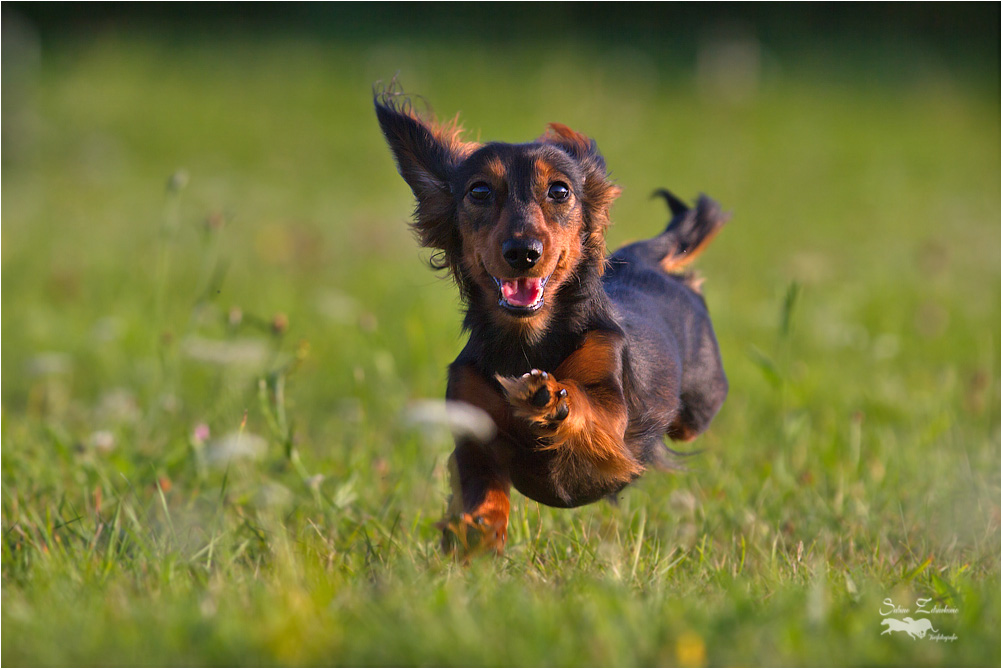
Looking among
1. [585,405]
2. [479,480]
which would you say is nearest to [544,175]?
[585,405]

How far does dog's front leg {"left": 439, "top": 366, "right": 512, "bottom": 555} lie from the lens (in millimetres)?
2383

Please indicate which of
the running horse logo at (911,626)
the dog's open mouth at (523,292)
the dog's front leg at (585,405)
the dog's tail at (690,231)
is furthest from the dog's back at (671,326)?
the running horse logo at (911,626)

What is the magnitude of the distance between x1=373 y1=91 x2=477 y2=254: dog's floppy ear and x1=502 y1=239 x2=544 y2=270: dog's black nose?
37cm

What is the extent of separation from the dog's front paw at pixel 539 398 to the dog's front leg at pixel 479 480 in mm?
142

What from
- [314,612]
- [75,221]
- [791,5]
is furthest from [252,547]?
[791,5]

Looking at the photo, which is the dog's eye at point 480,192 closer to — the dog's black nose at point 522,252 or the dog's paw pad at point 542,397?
the dog's black nose at point 522,252

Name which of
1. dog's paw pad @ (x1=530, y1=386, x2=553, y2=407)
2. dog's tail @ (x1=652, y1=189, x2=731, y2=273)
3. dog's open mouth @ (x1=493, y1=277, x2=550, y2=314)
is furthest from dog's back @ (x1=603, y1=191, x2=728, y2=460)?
dog's paw pad @ (x1=530, y1=386, x2=553, y2=407)

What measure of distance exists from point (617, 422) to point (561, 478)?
197mm

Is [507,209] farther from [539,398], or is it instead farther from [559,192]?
[539,398]

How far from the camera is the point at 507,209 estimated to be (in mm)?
2373

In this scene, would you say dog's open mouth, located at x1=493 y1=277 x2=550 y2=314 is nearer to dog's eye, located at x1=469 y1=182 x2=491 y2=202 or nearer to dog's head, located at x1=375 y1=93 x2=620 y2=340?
dog's head, located at x1=375 y1=93 x2=620 y2=340

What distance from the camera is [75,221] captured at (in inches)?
317

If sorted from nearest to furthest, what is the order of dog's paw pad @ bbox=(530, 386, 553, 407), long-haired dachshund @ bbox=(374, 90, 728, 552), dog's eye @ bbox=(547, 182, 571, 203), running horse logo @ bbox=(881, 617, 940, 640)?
running horse logo @ bbox=(881, 617, 940, 640)
dog's paw pad @ bbox=(530, 386, 553, 407)
long-haired dachshund @ bbox=(374, 90, 728, 552)
dog's eye @ bbox=(547, 182, 571, 203)

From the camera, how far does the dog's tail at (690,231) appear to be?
3.47 meters
